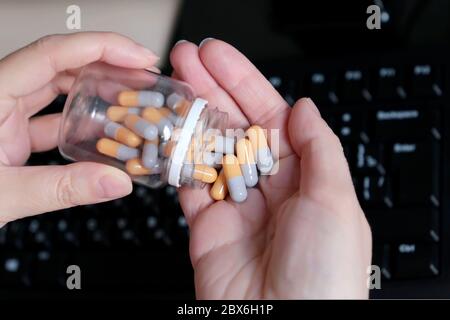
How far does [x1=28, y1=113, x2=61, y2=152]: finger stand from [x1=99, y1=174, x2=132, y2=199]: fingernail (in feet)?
0.77

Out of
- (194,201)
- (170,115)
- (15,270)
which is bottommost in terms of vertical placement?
(15,270)

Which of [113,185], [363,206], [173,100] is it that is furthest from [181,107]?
[363,206]

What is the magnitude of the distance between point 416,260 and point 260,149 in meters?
0.21

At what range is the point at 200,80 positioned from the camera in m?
0.74

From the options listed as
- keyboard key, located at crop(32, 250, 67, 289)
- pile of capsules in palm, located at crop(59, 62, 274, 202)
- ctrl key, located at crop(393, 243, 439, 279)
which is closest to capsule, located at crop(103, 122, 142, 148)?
pile of capsules in palm, located at crop(59, 62, 274, 202)

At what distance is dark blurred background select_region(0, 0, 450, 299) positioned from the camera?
0.70 meters

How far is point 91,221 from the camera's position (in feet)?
2.65

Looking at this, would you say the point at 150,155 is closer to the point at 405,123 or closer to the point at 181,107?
the point at 181,107

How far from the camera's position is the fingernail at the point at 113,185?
60 centimetres

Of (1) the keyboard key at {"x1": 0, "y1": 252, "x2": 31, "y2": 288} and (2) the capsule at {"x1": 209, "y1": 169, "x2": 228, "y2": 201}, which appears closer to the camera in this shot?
(2) the capsule at {"x1": 209, "y1": 169, "x2": 228, "y2": 201}

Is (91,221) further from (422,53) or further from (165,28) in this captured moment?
(422,53)

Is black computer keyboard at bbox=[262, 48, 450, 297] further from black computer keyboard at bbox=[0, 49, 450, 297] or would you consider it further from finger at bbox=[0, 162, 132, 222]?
finger at bbox=[0, 162, 132, 222]

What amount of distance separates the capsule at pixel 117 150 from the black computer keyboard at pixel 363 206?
0.39 feet
